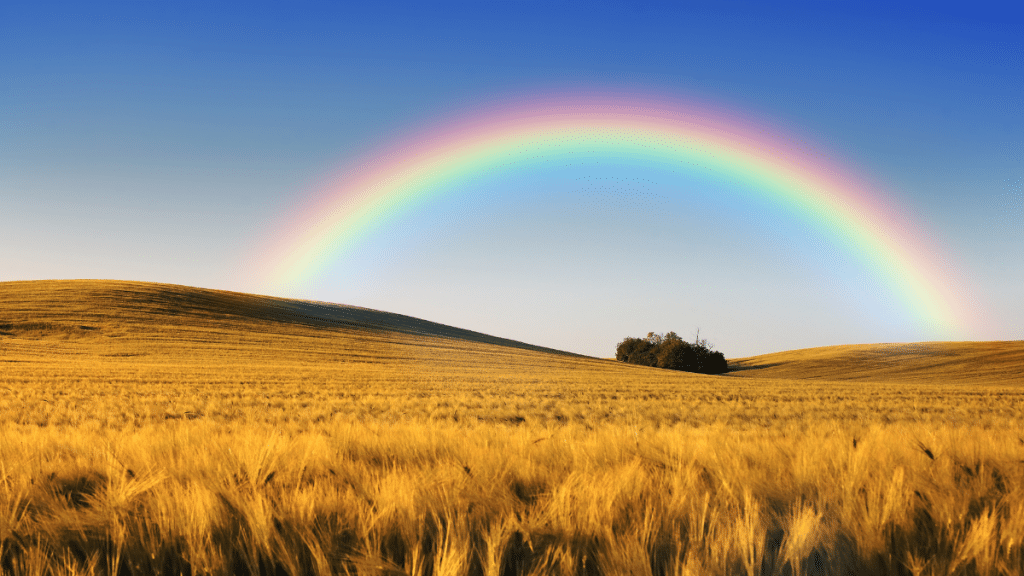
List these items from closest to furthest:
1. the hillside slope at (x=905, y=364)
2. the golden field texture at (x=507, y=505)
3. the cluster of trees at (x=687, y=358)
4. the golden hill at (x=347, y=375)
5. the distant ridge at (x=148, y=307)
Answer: the golden field texture at (x=507, y=505) → the golden hill at (x=347, y=375) → the distant ridge at (x=148, y=307) → the hillside slope at (x=905, y=364) → the cluster of trees at (x=687, y=358)

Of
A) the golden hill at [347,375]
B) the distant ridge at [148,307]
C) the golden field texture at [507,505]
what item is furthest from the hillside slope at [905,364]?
the golden field texture at [507,505]

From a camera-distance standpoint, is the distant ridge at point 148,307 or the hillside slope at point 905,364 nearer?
the distant ridge at point 148,307

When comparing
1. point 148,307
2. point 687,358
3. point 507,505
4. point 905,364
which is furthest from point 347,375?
point 905,364

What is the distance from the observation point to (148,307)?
50969 millimetres

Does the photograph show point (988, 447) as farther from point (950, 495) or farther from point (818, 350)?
point (818, 350)

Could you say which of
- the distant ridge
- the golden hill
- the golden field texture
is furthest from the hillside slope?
the golden field texture

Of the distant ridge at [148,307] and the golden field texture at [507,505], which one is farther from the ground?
the golden field texture at [507,505]

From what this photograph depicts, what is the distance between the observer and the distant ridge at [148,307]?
150 feet

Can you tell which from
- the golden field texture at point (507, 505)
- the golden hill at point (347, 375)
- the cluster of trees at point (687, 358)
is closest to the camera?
the golden field texture at point (507, 505)

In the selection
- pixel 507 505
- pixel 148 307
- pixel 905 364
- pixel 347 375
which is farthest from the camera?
pixel 905 364

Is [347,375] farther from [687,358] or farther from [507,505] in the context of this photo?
[687,358]

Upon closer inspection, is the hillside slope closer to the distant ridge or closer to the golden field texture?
the distant ridge

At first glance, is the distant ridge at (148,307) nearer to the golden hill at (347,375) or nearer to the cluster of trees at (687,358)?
the golden hill at (347,375)

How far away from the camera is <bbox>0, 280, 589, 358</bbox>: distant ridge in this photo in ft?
150
